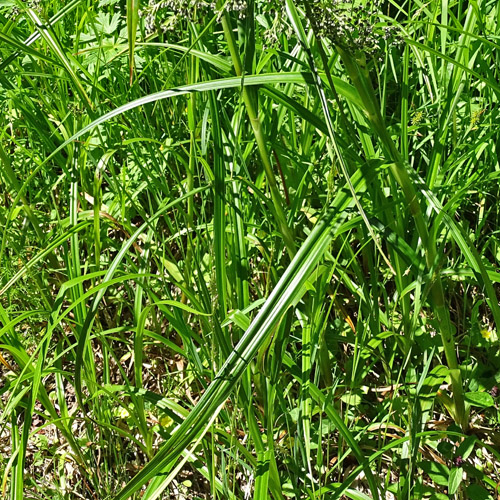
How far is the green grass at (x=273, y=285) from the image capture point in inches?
46.7

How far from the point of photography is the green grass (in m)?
1.19

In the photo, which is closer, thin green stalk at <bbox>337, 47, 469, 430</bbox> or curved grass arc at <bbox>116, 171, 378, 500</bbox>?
curved grass arc at <bbox>116, 171, 378, 500</bbox>

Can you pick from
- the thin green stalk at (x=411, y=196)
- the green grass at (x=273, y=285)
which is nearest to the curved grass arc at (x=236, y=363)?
the green grass at (x=273, y=285)

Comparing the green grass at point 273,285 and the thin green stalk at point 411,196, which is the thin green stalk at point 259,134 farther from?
the thin green stalk at point 411,196

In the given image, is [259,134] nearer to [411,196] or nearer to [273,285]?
[411,196]

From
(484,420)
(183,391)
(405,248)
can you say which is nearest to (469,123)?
(405,248)

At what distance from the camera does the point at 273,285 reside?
1748mm

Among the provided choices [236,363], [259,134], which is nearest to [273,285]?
[259,134]

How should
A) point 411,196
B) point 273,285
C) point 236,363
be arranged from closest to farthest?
point 236,363
point 411,196
point 273,285

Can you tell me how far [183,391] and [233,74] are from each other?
0.96m

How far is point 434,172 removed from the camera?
1590 millimetres

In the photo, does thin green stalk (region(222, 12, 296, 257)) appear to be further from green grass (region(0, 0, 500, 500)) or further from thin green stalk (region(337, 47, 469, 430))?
thin green stalk (region(337, 47, 469, 430))

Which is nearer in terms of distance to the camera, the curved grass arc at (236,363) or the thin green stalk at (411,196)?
the curved grass arc at (236,363)

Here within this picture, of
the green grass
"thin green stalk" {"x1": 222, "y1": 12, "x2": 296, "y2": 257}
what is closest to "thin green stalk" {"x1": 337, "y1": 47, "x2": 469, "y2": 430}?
the green grass
